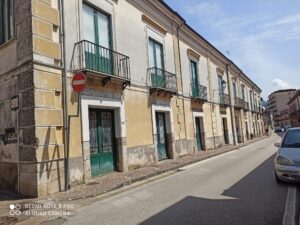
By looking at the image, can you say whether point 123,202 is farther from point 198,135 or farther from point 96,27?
point 198,135

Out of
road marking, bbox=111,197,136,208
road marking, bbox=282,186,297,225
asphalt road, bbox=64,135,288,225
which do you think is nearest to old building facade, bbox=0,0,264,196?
road marking, bbox=111,197,136,208

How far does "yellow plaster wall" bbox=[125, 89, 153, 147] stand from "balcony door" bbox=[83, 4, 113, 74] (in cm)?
191

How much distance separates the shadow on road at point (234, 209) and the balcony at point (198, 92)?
12.0 meters

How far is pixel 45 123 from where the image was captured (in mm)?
8281

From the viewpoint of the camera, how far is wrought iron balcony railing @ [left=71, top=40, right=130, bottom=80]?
975 cm

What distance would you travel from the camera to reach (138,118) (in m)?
13.0

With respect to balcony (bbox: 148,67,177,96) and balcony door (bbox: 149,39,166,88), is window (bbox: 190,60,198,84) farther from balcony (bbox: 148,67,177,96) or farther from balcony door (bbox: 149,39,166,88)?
balcony door (bbox: 149,39,166,88)

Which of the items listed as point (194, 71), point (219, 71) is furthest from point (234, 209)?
point (219, 71)

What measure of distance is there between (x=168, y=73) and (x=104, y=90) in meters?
5.77

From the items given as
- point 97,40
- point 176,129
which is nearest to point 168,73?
point 176,129

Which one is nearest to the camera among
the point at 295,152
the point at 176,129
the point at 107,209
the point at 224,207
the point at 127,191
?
the point at 224,207

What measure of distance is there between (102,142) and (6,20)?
5.13 meters

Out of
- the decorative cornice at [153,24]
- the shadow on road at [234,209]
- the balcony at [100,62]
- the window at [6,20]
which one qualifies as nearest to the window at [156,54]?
the decorative cornice at [153,24]

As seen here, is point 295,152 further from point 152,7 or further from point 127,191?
point 152,7
